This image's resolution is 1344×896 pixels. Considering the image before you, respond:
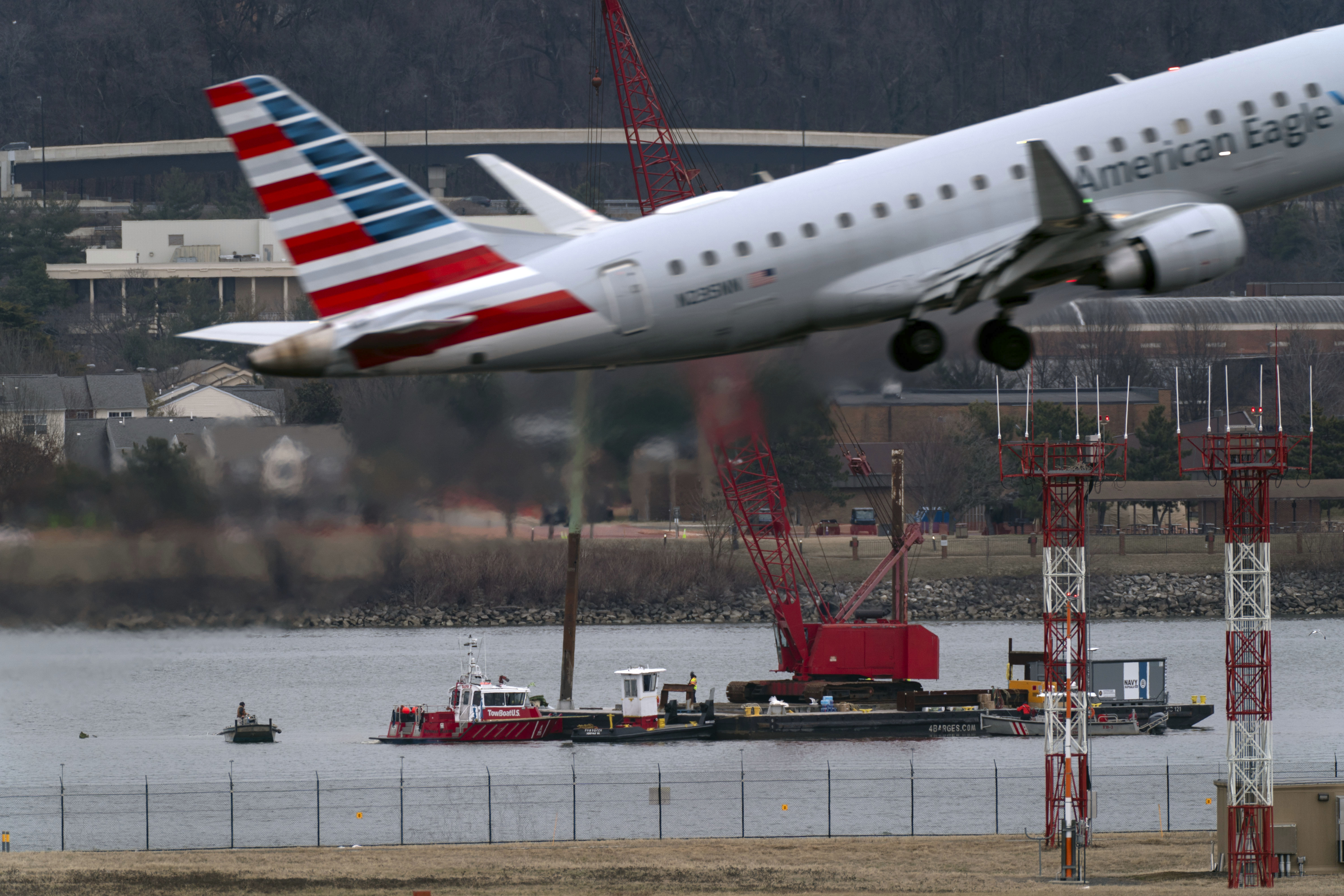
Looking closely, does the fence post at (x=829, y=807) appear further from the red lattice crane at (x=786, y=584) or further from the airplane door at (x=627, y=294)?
the airplane door at (x=627, y=294)

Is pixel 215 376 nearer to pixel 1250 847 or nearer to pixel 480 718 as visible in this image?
pixel 480 718

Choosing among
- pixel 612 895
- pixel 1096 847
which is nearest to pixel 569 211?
pixel 612 895

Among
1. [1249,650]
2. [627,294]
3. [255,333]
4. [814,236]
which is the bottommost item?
[1249,650]

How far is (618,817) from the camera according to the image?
88.2 metres

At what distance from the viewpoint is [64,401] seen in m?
79.4

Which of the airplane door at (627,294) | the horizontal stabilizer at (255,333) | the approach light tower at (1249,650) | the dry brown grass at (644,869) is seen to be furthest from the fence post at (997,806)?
the horizontal stabilizer at (255,333)

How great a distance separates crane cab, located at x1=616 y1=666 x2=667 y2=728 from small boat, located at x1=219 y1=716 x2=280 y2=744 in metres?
19.7

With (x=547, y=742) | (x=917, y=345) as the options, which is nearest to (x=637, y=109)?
(x=547, y=742)

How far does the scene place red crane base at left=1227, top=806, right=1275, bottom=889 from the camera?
6438cm

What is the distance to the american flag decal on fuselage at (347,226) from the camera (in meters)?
36.1

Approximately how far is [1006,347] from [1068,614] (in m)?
33.0

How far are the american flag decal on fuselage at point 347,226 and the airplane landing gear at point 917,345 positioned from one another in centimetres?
762

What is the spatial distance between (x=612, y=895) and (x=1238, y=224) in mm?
32310

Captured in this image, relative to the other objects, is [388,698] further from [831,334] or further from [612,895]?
[831,334]
